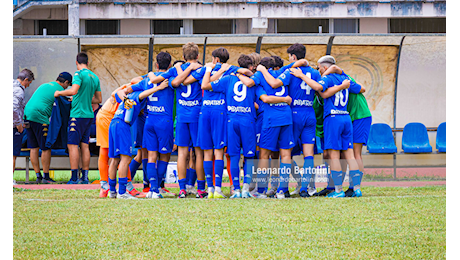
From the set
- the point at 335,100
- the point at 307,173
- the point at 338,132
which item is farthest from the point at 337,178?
the point at 335,100

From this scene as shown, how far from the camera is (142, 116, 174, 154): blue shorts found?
6.57m

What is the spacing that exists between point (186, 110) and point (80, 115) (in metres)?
2.83

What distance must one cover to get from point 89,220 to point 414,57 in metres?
8.10

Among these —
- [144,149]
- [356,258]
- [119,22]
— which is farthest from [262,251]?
[119,22]

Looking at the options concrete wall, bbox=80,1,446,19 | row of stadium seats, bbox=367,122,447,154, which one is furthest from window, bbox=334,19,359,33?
row of stadium seats, bbox=367,122,447,154

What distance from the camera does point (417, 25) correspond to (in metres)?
19.3

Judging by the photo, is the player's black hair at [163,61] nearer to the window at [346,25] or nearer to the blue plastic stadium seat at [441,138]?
the blue plastic stadium seat at [441,138]

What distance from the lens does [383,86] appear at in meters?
10.5

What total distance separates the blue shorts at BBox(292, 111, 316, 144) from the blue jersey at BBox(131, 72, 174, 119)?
1676mm

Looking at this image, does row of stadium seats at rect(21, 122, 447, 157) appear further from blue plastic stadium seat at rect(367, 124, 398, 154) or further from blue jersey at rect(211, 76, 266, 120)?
blue jersey at rect(211, 76, 266, 120)

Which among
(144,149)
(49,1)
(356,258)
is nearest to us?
(356,258)

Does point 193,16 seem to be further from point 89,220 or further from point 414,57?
point 89,220

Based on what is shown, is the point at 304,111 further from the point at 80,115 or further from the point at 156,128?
the point at 80,115

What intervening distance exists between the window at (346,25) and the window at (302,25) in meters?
0.38
